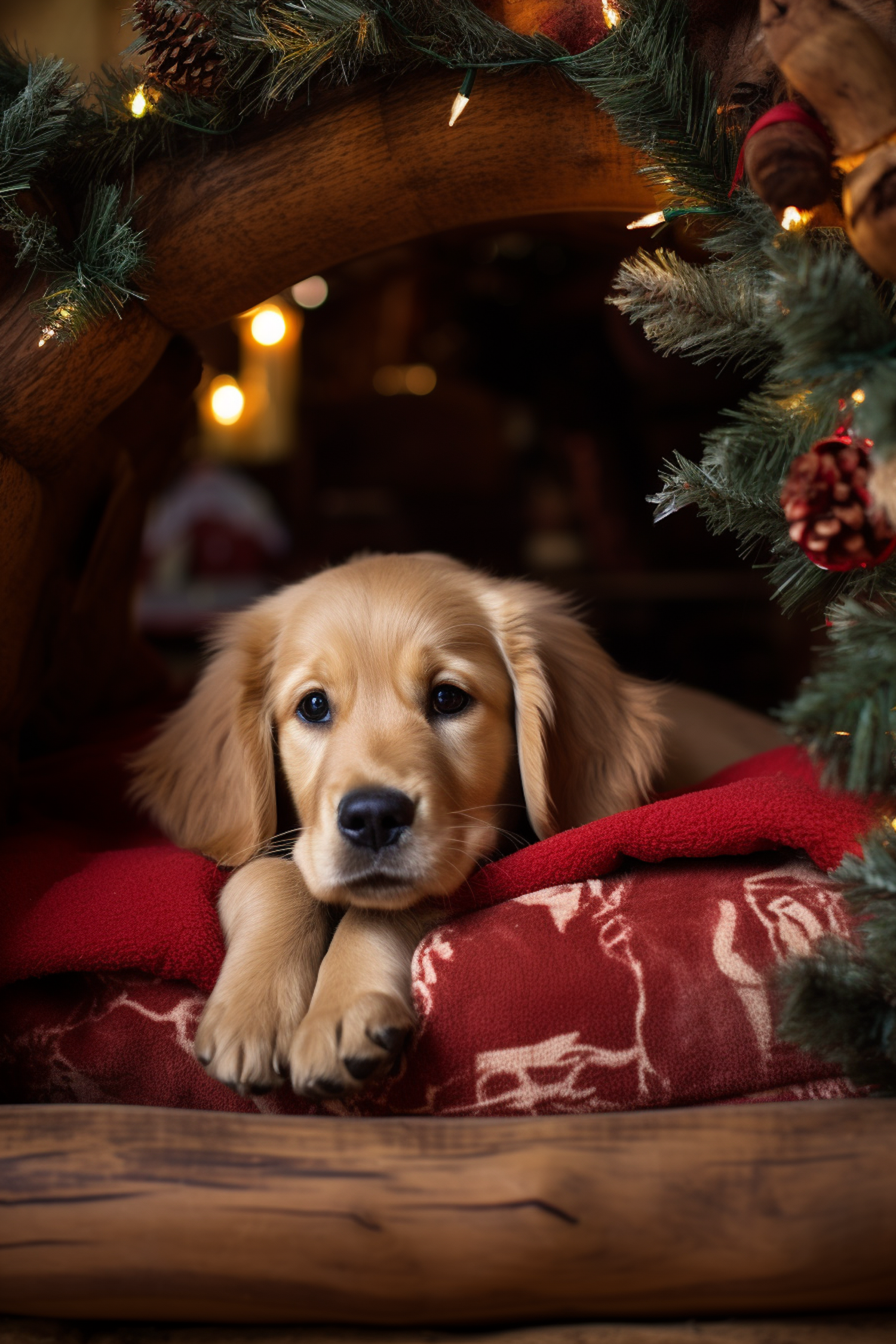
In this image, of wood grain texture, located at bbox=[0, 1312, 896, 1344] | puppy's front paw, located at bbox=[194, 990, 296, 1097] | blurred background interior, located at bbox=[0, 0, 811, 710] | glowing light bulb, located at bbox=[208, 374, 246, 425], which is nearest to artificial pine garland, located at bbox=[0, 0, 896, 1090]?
wood grain texture, located at bbox=[0, 1312, 896, 1344]

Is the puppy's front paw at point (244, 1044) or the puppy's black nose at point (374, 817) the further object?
the puppy's black nose at point (374, 817)

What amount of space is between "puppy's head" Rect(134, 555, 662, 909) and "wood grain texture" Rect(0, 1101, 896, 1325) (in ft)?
1.61

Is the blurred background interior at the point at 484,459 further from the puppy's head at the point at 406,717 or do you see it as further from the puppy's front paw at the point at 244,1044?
the puppy's front paw at the point at 244,1044

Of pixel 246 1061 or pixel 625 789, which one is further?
pixel 625 789

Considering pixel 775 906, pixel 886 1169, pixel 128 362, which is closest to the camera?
pixel 886 1169

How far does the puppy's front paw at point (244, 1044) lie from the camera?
129 cm

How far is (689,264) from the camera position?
1.40 m

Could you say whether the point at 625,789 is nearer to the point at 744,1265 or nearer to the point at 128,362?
the point at 744,1265

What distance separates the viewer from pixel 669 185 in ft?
4.83

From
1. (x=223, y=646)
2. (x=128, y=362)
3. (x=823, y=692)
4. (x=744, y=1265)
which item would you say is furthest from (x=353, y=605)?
(x=744, y=1265)

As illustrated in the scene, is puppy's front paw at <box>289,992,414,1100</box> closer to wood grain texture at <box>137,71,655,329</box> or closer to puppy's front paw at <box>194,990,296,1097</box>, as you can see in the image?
puppy's front paw at <box>194,990,296,1097</box>

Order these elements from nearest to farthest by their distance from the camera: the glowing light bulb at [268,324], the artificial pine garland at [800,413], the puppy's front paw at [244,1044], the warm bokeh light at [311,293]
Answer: the artificial pine garland at [800,413] < the puppy's front paw at [244,1044] < the glowing light bulb at [268,324] < the warm bokeh light at [311,293]

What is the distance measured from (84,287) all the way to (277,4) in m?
0.51

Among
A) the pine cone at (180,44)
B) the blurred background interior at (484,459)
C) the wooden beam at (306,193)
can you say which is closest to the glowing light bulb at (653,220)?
the wooden beam at (306,193)
